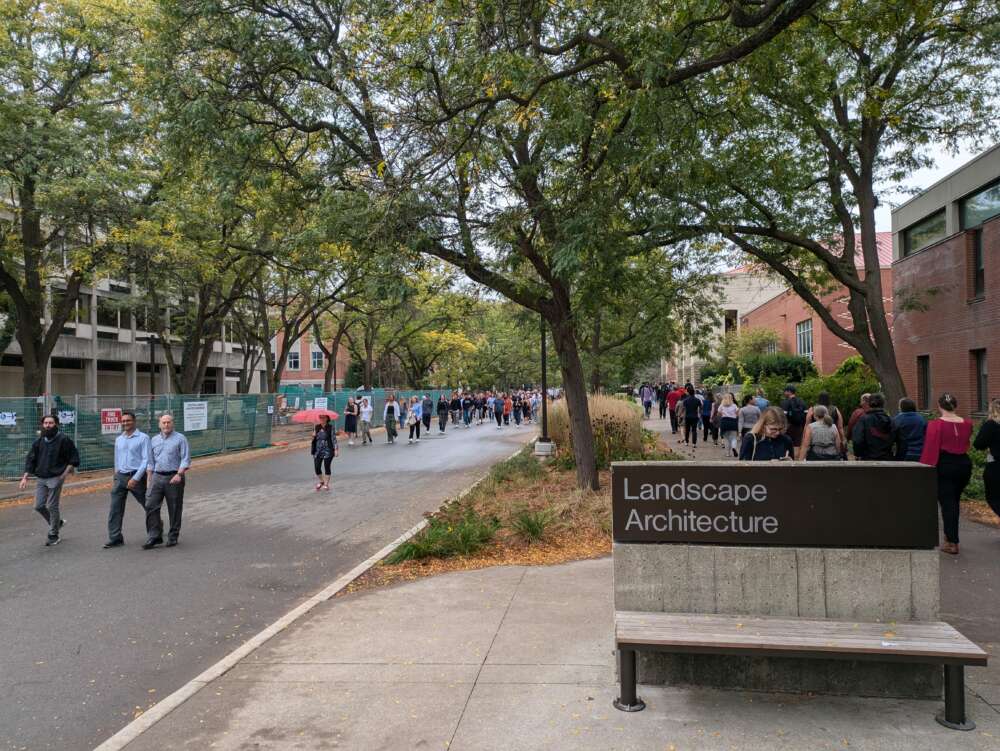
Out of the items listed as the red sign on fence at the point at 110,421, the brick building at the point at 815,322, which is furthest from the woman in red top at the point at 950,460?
the brick building at the point at 815,322

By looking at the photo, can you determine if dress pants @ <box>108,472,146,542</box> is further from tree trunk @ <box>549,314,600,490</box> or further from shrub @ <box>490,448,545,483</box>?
tree trunk @ <box>549,314,600,490</box>

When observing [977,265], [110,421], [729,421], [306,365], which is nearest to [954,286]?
[977,265]

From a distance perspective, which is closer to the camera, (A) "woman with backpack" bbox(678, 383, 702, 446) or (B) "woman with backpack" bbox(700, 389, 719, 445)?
(A) "woman with backpack" bbox(678, 383, 702, 446)

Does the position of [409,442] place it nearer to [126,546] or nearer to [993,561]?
[126,546]

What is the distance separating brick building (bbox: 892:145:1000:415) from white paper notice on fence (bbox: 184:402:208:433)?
62.5 feet

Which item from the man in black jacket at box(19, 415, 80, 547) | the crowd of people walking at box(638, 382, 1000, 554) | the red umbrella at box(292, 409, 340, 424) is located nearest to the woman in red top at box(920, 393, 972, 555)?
the crowd of people walking at box(638, 382, 1000, 554)

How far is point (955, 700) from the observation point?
3830 mm

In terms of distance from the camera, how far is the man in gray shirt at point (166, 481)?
9195 millimetres

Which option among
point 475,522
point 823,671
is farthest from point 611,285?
point 823,671

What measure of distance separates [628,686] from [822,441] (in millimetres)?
5474

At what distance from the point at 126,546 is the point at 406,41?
7121 mm

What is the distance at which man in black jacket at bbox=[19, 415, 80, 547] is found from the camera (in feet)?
30.6

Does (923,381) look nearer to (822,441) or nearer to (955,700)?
(822,441)

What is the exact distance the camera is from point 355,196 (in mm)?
9930
